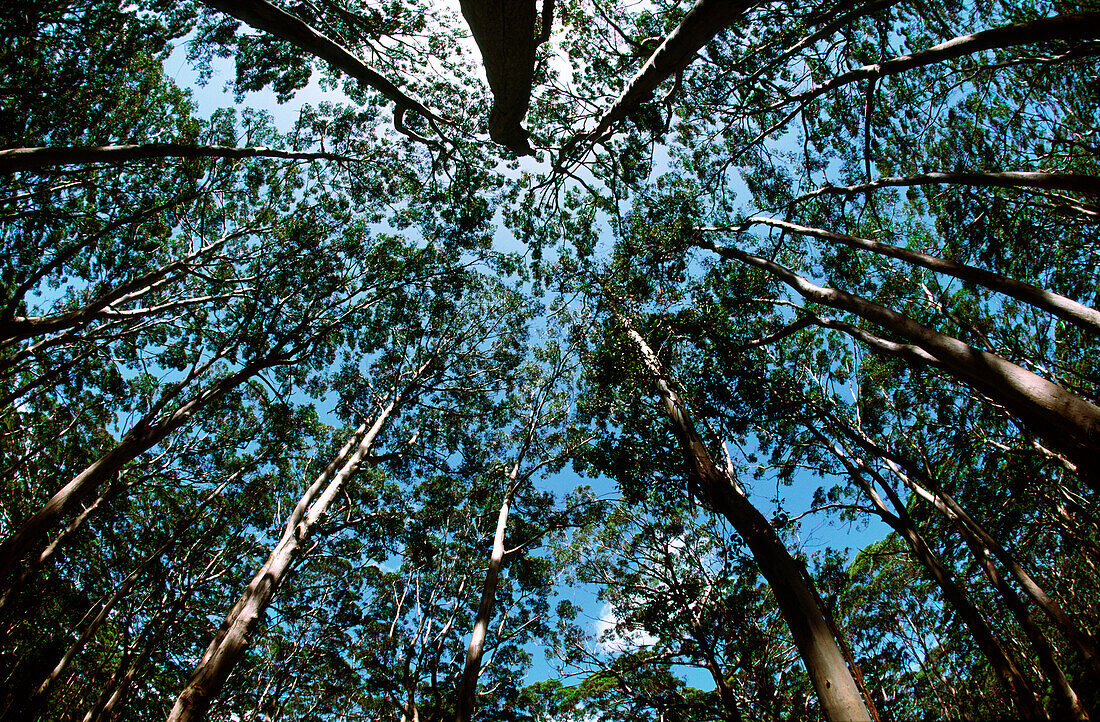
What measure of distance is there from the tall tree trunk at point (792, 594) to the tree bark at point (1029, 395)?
1933 millimetres

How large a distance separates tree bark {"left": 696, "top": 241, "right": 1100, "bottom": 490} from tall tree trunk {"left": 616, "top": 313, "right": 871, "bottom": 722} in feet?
6.34

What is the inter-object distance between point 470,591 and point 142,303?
33.4ft

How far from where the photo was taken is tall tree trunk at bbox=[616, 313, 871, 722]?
300 centimetres

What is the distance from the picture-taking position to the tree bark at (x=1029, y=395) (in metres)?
2.84

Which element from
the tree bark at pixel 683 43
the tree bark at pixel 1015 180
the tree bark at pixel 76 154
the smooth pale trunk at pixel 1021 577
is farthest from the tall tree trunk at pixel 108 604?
the smooth pale trunk at pixel 1021 577

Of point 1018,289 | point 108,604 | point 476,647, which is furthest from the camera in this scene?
point 108,604

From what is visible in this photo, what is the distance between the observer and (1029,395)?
3205 mm

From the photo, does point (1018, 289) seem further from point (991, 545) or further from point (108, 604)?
point (108, 604)

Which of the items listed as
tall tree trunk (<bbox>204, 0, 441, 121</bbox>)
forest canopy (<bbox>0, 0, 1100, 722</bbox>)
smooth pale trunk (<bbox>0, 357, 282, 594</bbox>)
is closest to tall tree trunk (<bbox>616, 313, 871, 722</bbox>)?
forest canopy (<bbox>0, 0, 1100, 722</bbox>)

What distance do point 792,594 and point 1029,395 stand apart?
2250mm

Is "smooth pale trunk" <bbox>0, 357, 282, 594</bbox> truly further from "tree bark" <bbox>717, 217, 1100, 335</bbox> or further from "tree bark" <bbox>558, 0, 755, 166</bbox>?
"tree bark" <bbox>717, 217, 1100, 335</bbox>

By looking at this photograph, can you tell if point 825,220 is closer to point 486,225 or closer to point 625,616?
point 486,225

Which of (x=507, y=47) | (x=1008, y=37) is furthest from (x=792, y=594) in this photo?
(x=507, y=47)

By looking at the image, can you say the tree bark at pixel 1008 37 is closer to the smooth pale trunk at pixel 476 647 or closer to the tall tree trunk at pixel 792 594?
the tall tree trunk at pixel 792 594
